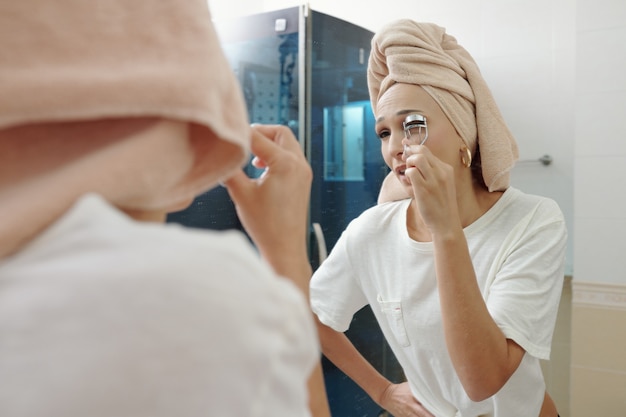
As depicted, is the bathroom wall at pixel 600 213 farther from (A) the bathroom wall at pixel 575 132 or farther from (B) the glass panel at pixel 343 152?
(B) the glass panel at pixel 343 152

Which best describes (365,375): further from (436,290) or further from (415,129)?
(415,129)

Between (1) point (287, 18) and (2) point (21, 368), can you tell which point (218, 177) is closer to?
(2) point (21, 368)

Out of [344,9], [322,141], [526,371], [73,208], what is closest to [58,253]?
[73,208]

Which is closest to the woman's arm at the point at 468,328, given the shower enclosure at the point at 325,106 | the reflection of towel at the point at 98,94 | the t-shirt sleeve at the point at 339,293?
the t-shirt sleeve at the point at 339,293

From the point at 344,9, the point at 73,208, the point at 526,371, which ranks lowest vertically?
the point at 526,371

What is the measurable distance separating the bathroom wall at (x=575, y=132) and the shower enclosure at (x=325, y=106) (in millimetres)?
442

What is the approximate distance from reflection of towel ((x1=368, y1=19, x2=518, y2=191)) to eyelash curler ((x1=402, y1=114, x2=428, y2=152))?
0.13 feet

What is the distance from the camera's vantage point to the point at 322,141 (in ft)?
4.78

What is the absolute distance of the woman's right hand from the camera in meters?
0.95

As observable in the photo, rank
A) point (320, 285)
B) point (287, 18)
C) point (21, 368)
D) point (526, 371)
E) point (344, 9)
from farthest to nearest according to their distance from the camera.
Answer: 1. point (344, 9)
2. point (287, 18)
3. point (320, 285)
4. point (526, 371)
5. point (21, 368)

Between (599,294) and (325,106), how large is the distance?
0.88 meters

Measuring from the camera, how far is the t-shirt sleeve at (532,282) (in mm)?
754

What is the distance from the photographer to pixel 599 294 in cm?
141

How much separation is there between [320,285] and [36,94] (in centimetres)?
87
